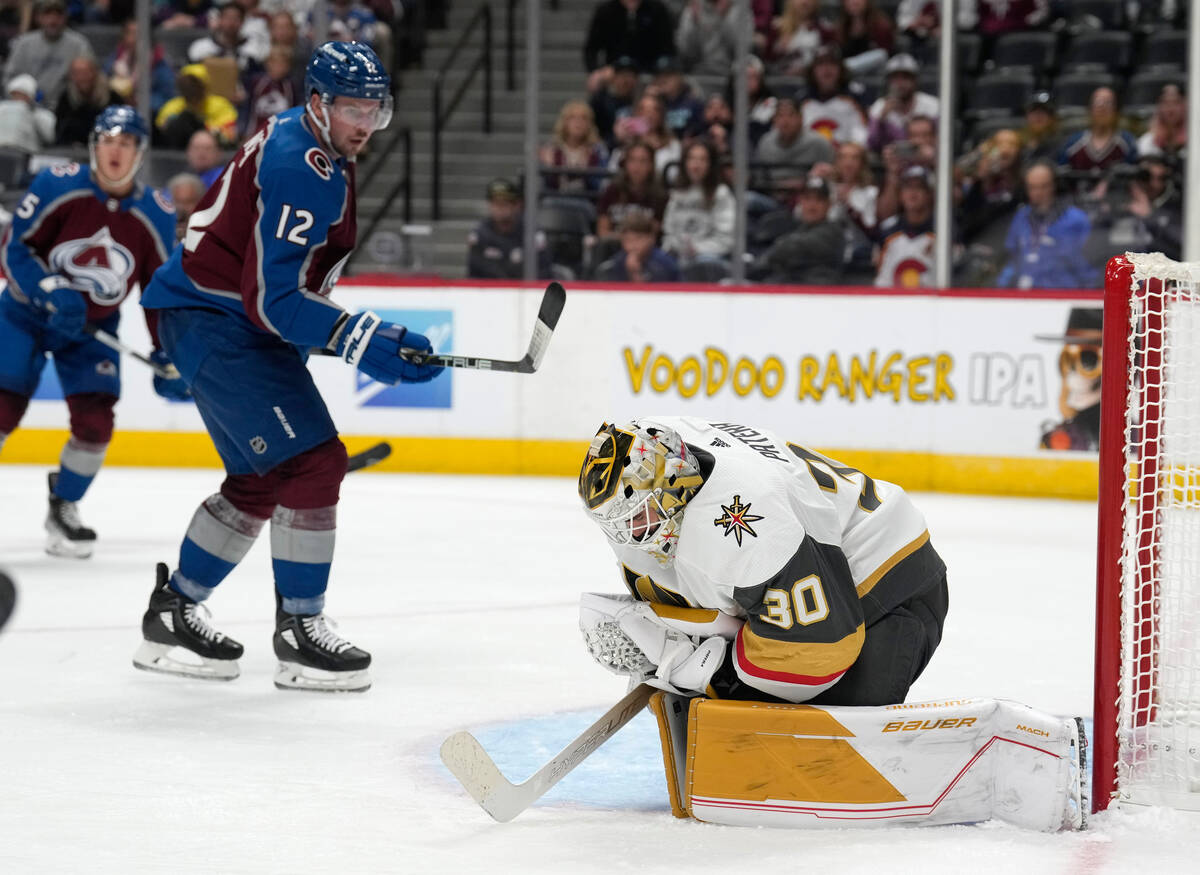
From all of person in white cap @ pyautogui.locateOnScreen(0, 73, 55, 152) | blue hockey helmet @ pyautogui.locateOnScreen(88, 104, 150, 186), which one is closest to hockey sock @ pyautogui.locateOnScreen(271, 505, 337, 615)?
blue hockey helmet @ pyautogui.locateOnScreen(88, 104, 150, 186)

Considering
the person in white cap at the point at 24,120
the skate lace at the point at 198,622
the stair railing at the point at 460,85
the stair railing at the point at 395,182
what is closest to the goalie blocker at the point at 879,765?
the skate lace at the point at 198,622

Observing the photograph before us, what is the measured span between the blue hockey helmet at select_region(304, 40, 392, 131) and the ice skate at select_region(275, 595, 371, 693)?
1.06 meters

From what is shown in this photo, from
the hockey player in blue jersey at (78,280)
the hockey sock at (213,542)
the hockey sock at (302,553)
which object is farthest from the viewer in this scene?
the hockey player in blue jersey at (78,280)

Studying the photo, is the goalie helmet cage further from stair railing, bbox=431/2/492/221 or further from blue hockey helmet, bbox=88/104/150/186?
stair railing, bbox=431/2/492/221

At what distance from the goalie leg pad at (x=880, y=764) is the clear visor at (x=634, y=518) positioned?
282 mm

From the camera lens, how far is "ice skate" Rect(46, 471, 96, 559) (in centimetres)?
519

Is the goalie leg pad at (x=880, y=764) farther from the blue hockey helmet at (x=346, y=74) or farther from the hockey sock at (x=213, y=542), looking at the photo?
the blue hockey helmet at (x=346, y=74)

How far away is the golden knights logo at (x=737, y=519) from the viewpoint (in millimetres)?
2379

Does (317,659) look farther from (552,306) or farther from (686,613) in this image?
(686,613)

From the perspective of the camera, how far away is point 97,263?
5148 mm

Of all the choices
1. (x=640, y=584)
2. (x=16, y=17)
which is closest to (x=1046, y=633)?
(x=640, y=584)

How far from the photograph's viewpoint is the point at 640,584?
8.77 feet

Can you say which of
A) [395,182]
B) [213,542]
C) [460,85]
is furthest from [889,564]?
[460,85]

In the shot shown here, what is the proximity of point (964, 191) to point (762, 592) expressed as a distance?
504 centimetres
